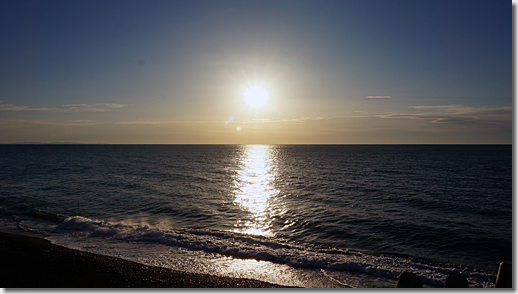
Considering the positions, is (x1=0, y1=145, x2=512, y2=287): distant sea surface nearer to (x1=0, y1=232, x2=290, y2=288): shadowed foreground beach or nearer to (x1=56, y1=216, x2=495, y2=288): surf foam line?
(x1=56, y1=216, x2=495, y2=288): surf foam line

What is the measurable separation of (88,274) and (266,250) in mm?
6564

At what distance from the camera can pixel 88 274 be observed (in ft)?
29.2

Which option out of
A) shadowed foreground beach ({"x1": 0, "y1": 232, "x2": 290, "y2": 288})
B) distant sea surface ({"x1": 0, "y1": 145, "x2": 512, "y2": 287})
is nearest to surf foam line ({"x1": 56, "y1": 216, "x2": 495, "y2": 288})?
distant sea surface ({"x1": 0, "y1": 145, "x2": 512, "y2": 287})

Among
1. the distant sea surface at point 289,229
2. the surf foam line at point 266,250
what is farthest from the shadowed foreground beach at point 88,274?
the surf foam line at point 266,250

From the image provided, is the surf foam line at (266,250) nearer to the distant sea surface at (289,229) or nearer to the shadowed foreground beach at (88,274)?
the distant sea surface at (289,229)

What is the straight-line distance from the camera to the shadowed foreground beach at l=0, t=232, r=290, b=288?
827 cm

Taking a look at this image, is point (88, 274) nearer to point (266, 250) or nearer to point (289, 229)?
point (266, 250)

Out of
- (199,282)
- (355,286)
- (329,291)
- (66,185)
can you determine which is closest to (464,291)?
(329,291)

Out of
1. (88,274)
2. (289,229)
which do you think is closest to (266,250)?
(289,229)

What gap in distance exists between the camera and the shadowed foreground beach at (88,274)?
8.27m

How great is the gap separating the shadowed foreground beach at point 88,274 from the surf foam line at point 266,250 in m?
2.97

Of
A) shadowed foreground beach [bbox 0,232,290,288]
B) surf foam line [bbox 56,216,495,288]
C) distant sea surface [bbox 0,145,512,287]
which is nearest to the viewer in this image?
shadowed foreground beach [bbox 0,232,290,288]

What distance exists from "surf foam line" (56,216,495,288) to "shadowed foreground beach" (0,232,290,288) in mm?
2973

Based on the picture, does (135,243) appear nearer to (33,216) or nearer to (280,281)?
(280,281)
